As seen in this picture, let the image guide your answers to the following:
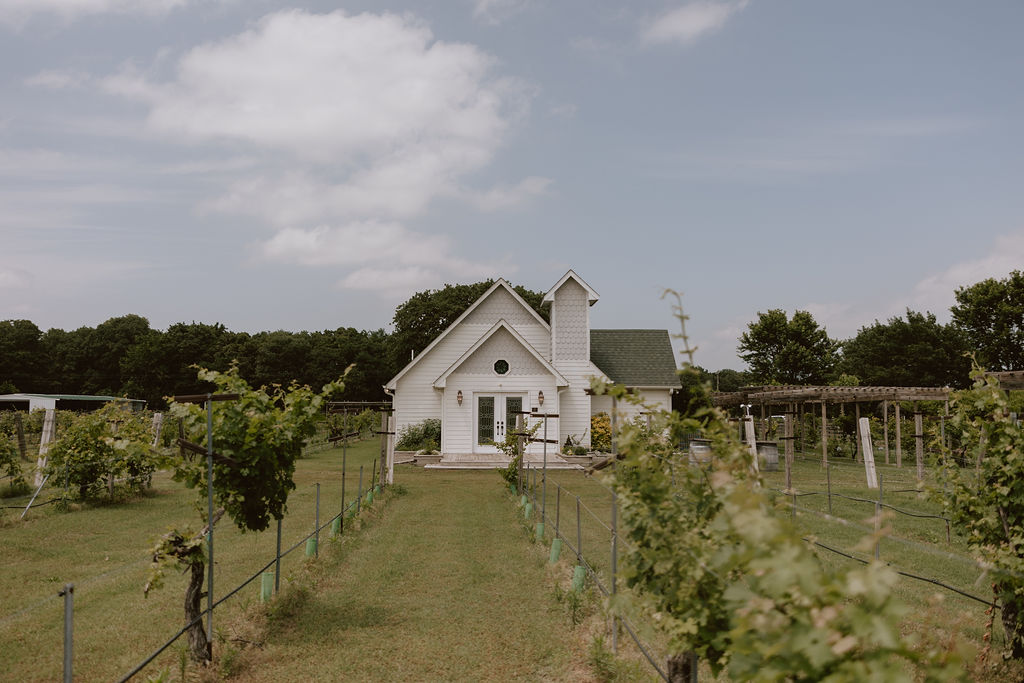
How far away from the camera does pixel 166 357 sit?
6962 cm

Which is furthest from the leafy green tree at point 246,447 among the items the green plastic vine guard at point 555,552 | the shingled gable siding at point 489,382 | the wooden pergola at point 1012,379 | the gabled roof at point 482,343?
the shingled gable siding at point 489,382

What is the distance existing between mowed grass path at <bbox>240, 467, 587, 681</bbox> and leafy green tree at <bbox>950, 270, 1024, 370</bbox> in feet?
132

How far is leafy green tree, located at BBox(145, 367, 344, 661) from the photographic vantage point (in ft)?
22.7

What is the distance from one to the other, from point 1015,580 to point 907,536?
748 centimetres

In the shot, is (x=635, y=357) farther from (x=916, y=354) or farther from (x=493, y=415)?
(x=916, y=354)

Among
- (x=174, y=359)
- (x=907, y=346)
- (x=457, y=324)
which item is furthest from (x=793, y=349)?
(x=174, y=359)

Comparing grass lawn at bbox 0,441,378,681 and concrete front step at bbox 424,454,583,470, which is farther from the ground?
concrete front step at bbox 424,454,583,470

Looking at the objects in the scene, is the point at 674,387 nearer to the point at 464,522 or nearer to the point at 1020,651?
the point at 464,522

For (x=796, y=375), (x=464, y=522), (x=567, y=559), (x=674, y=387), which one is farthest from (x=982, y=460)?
(x=796, y=375)

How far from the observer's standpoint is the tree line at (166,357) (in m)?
67.7

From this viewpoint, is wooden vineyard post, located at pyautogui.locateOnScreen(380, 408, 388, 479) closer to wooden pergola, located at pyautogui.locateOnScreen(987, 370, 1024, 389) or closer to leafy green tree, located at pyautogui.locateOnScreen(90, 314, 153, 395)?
wooden pergola, located at pyautogui.locateOnScreen(987, 370, 1024, 389)

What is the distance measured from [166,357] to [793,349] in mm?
55930

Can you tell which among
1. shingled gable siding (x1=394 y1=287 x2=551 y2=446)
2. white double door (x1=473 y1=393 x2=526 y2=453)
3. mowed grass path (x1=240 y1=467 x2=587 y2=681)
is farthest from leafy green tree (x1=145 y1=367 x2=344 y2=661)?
shingled gable siding (x1=394 y1=287 x2=551 y2=446)

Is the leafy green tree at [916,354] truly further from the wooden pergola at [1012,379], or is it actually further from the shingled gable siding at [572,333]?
the wooden pergola at [1012,379]
